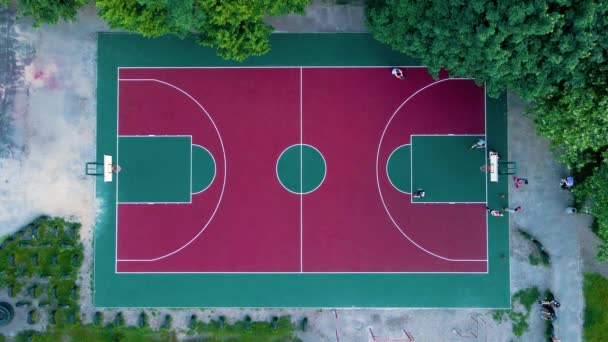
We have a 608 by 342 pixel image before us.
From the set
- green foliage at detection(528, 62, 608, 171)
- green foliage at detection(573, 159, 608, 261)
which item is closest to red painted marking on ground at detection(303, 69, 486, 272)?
green foliage at detection(528, 62, 608, 171)

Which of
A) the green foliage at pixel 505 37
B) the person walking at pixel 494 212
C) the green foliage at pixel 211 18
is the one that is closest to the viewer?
the green foliage at pixel 505 37

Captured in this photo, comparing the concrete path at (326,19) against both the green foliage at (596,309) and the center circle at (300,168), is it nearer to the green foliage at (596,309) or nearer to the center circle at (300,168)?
the center circle at (300,168)

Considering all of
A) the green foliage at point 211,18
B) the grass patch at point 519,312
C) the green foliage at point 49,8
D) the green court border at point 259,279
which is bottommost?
the grass patch at point 519,312

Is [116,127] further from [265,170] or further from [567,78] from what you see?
[567,78]

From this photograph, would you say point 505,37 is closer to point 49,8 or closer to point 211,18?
point 211,18

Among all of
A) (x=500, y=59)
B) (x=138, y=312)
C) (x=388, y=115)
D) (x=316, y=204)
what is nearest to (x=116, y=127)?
(x=138, y=312)

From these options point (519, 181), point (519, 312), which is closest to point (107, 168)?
point (519, 181)

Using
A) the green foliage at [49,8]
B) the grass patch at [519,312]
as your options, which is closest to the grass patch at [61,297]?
the green foliage at [49,8]
